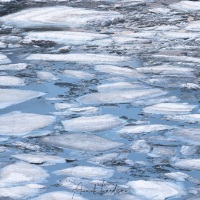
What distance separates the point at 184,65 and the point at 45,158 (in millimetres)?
2093

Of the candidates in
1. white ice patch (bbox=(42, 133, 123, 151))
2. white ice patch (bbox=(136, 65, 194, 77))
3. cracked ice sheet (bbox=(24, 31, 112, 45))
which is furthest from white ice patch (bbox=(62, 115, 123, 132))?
cracked ice sheet (bbox=(24, 31, 112, 45))

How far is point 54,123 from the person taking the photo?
157 inches

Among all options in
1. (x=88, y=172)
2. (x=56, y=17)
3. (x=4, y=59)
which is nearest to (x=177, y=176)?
(x=88, y=172)

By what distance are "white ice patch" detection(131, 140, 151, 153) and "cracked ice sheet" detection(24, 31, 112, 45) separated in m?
2.45

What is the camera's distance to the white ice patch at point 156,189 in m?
3.06

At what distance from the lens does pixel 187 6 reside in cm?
769

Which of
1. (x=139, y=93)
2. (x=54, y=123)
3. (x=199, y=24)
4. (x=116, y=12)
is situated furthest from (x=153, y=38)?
(x=54, y=123)

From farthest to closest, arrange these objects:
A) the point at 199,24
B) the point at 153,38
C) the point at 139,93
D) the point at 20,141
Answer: the point at 199,24 < the point at 153,38 < the point at 139,93 < the point at 20,141

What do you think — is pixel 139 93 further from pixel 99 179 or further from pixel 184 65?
pixel 99 179

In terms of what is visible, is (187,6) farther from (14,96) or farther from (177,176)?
(177,176)

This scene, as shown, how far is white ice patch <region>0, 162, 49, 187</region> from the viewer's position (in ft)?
10.5

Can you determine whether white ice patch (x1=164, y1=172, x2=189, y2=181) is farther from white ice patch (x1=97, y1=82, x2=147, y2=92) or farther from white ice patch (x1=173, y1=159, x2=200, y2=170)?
white ice patch (x1=97, y1=82, x2=147, y2=92)

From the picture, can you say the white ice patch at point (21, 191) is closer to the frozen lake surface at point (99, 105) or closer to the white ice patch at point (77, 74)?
the frozen lake surface at point (99, 105)

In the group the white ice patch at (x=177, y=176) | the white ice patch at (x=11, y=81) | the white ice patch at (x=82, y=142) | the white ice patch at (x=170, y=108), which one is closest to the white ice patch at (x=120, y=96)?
the white ice patch at (x=170, y=108)
